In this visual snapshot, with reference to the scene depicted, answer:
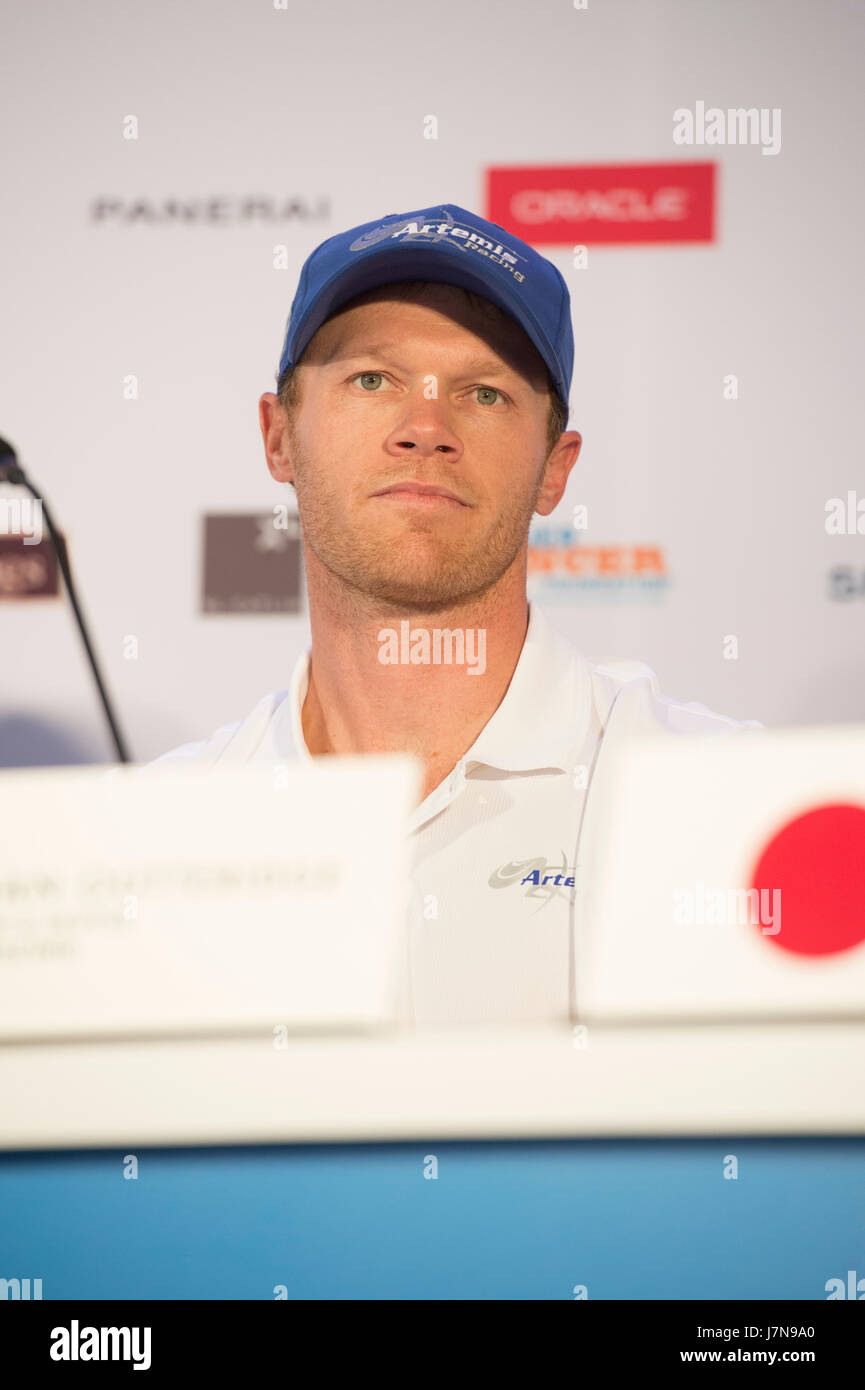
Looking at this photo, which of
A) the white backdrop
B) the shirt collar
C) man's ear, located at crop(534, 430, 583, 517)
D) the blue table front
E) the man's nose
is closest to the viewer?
the blue table front

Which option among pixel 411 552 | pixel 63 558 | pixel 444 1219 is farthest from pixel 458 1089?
pixel 63 558

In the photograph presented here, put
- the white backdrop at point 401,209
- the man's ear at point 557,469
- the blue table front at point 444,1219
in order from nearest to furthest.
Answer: the blue table front at point 444,1219 < the man's ear at point 557,469 < the white backdrop at point 401,209

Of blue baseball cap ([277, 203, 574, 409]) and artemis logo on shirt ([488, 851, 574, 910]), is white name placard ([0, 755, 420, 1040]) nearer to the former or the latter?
artemis logo on shirt ([488, 851, 574, 910])

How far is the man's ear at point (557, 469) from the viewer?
139cm

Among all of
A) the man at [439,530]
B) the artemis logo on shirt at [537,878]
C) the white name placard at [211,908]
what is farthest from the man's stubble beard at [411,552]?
the white name placard at [211,908]

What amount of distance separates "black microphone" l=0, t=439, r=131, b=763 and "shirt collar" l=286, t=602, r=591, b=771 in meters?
0.47

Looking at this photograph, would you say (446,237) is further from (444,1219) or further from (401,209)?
(444,1219)

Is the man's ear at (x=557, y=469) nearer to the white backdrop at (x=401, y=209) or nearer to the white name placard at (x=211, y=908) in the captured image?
the white backdrop at (x=401, y=209)

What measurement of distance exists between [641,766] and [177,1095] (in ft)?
1.04

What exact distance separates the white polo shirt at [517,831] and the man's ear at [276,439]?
30cm

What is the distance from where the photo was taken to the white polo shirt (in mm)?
973

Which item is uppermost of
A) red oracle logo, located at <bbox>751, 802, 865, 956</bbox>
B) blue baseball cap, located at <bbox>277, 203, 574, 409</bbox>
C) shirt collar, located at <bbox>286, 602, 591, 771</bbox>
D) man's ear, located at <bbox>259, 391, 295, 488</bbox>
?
blue baseball cap, located at <bbox>277, 203, 574, 409</bbox>

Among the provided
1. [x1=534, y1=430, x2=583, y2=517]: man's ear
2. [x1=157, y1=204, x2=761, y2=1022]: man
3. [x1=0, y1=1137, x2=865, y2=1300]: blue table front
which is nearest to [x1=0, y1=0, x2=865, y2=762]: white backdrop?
[x1=534, y1=430, x2=583, y2=517]: man's ear
